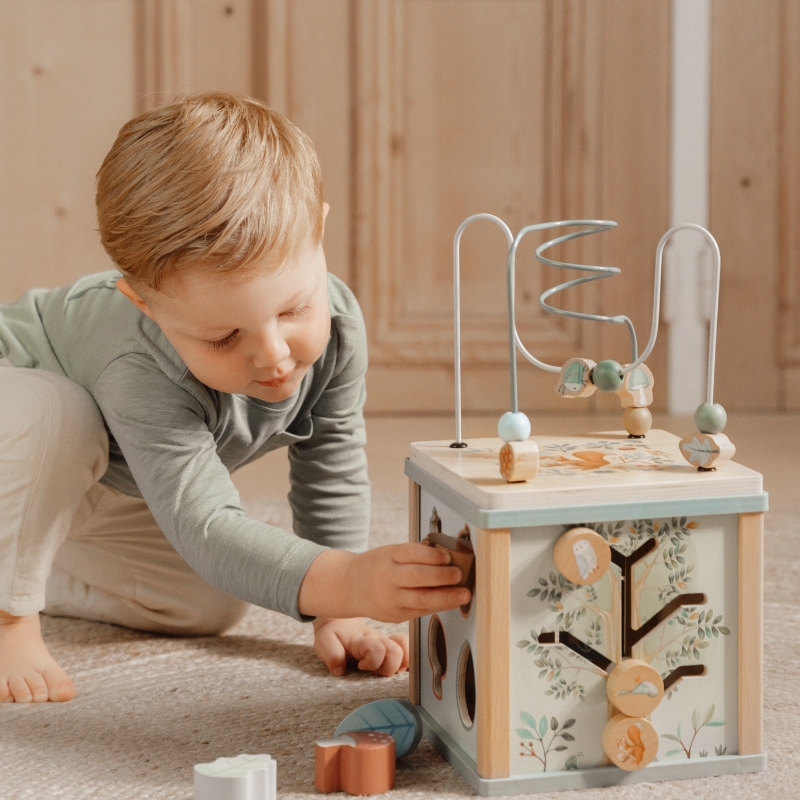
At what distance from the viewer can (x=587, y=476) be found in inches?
25.7

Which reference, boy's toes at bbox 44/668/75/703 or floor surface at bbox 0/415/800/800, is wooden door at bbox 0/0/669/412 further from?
boy's toes at bbox 44/668/75/703

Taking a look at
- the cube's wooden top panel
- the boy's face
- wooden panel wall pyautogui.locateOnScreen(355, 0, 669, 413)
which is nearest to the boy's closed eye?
the boy's face

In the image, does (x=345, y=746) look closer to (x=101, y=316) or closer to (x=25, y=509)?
(x=25, y=509)

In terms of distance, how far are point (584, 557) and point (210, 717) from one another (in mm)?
314

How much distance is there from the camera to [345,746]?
25.8 inches

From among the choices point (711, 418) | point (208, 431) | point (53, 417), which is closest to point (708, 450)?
point (711, 418)

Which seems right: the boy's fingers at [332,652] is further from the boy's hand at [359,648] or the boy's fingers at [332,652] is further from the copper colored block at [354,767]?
the copper colored block at [354,767]

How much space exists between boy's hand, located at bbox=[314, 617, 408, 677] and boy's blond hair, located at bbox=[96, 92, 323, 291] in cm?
34

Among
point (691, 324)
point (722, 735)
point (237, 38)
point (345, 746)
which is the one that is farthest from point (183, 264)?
point (691, 324)

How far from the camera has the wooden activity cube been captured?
2.08ft

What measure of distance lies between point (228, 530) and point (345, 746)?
0.17 m

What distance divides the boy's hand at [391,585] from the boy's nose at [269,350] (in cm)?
14

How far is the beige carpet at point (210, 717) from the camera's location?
661 millimetres

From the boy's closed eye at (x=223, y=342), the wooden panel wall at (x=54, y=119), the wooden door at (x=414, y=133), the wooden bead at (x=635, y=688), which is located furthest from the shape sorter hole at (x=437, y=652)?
the wooden panel wall at (x=54, y=119)
